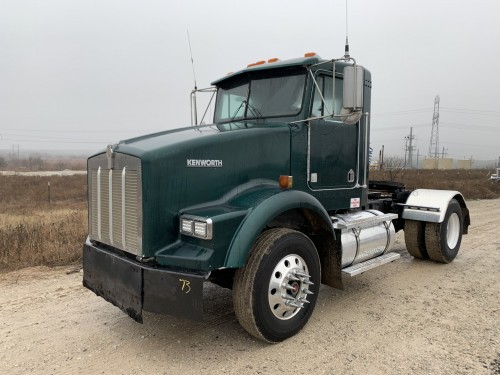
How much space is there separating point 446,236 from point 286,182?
3.73 meters

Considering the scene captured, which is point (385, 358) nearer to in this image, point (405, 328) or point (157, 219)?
point (405, 328)

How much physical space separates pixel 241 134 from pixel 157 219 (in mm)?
1171

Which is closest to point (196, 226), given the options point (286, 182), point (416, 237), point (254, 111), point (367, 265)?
point (286, 182)

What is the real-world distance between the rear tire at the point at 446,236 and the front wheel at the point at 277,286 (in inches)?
122

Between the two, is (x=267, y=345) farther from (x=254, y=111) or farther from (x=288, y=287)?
(x=254, y=111)

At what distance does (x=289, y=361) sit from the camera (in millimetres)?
3395

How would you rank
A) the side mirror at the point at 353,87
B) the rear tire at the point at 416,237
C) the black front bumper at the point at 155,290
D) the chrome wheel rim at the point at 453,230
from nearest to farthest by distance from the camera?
the black front bumper at the point at 155,290
the side mirror at the point at 353,87
the rear tire at the point at 416,237
the chrome wheel rim at the point at 453,230

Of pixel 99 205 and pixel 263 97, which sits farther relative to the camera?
pixel 263 97

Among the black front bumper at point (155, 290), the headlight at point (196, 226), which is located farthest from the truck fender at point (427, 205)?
the black front bumper at point (155, 290)

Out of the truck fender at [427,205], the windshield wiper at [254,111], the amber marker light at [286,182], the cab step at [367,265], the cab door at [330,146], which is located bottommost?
the cab step at [367,265]

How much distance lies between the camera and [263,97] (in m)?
4.66

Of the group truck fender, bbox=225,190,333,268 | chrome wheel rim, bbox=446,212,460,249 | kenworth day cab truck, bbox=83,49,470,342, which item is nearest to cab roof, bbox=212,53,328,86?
kenworth day cab truck, bbox=83,49,470,342

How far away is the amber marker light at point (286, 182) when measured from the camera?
13.4 feet

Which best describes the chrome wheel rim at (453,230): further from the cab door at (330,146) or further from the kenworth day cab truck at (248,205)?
the cab door at (330,146)
